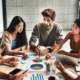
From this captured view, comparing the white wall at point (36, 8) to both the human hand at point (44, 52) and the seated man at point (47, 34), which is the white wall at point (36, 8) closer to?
the seated man at point (47, 34)

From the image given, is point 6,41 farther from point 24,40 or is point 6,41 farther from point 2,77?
point 2,77

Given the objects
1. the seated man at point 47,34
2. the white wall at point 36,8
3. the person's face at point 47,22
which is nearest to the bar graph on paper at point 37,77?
the seated man at point 47,34

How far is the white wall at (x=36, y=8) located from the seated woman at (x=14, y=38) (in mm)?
4486

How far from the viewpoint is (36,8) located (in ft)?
20.8

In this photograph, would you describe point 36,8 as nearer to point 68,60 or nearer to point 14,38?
point 14,38

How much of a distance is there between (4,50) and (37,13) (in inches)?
194

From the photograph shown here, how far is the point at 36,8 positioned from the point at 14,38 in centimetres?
463

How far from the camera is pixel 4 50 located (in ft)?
5.86

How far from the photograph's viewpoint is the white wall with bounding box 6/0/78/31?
628cm

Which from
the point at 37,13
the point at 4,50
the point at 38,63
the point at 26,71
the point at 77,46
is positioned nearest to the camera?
the point at 26,71

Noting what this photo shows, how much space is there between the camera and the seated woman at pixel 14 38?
1.77 m

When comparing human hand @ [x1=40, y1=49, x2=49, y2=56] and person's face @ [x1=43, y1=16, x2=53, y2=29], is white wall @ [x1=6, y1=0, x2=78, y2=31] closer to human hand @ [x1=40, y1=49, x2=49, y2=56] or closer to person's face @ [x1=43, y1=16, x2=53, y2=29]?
person's face @ [x1=43, y1=16, x2=53, y2=29]

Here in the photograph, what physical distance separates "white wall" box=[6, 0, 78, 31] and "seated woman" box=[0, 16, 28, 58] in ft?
14.7

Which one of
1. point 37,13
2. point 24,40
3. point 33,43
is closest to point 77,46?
point 33,43
